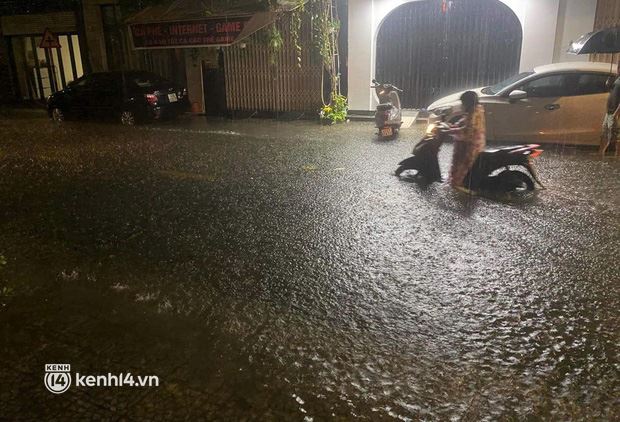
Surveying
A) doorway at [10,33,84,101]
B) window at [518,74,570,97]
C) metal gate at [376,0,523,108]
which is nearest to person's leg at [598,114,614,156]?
window at [518,74,570,97]

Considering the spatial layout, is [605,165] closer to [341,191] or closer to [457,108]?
[457,108]

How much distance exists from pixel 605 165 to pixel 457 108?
9.55 feet

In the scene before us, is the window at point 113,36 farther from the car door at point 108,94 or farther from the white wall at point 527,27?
the white wall at point 527,27

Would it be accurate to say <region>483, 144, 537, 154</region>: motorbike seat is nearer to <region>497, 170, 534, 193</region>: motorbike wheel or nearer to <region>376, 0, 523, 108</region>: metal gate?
<region>497, 170, 534, 193</region>: motorbike wheel

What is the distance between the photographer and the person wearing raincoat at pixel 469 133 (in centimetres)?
710

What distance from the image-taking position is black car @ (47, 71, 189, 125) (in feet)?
46.3

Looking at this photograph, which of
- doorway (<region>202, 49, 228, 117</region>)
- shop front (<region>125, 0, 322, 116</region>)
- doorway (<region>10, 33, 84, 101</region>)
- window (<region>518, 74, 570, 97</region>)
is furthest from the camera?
doorway (<region>10, 33, 84, 101</region>)

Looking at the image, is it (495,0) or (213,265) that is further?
(495,0)

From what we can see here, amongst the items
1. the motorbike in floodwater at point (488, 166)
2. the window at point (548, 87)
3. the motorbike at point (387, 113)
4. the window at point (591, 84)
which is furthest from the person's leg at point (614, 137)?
the motorbike at point (387, 113)

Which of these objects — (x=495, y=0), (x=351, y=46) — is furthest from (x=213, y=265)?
(x=495, y=0)

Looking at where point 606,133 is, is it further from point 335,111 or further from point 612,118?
point 335,111

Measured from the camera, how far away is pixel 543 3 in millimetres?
11625

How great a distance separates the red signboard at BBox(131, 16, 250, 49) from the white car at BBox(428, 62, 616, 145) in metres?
6.54

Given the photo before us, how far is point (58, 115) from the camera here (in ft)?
51.8
